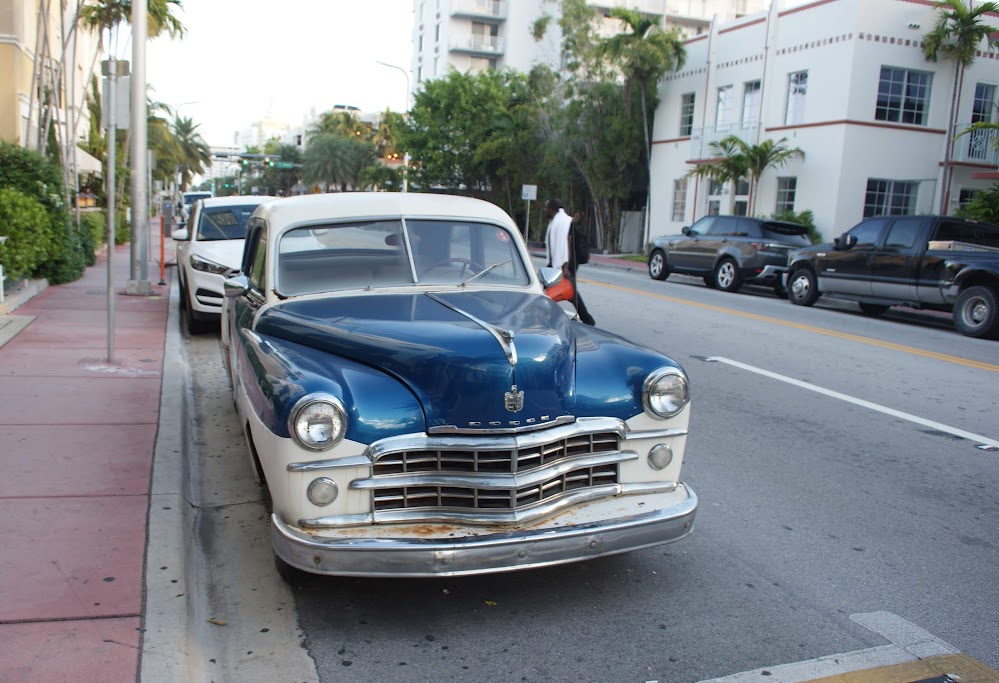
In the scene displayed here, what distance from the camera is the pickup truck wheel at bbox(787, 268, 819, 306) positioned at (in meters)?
17.4

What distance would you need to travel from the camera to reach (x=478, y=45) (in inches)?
2591

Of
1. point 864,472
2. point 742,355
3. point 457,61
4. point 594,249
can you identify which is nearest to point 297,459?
point 864,472

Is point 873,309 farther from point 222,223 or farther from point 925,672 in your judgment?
point 925,672

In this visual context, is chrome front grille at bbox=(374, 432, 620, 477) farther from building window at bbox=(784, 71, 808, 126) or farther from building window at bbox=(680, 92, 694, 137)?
building window at bbox=(680, 92, 694, 137)

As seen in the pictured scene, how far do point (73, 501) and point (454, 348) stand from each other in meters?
2.49

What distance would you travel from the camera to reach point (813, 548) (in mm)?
4777

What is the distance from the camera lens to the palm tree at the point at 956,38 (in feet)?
78.5

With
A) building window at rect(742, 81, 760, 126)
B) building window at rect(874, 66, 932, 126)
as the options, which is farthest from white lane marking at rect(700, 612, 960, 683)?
building window at rect(742, 81, 760, 126)

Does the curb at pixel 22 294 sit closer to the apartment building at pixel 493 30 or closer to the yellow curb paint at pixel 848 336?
the yellow curb paint at pixel 848 336

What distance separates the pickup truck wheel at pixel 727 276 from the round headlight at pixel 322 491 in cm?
1737

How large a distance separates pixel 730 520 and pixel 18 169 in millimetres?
12934

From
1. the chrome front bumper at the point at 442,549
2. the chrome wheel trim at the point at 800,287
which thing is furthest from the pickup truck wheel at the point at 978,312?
the chrome front bumper at the point at 442,549

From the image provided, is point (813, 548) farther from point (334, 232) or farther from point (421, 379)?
point (334, 232)

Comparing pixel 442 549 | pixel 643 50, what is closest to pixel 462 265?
pixel 442 549
